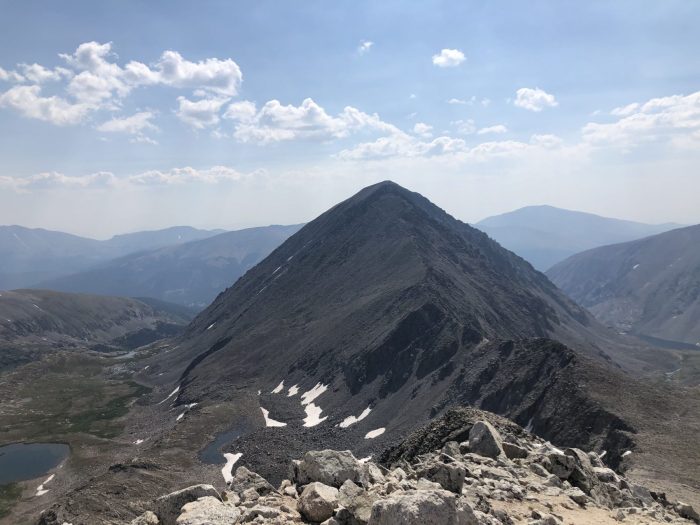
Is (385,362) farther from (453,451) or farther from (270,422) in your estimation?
(453,451)

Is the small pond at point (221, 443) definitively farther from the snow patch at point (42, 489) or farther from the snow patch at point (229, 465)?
the snow patch at point (42, 489)

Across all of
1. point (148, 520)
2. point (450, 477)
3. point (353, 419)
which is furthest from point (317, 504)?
point (353, 419)

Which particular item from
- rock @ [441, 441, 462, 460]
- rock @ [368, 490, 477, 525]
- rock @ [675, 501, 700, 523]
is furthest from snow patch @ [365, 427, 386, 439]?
rock @ [368, 490, 477, 525]

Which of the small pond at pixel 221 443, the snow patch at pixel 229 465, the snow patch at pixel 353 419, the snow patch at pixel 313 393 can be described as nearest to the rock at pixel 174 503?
the snow patch at pixel 229 465

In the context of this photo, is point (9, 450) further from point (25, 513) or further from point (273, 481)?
point (273, 481)

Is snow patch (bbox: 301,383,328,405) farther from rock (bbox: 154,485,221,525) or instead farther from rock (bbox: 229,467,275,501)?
rock (bbox: 154,485,221,525)

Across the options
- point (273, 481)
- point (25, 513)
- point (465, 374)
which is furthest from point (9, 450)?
point (465, 374)
